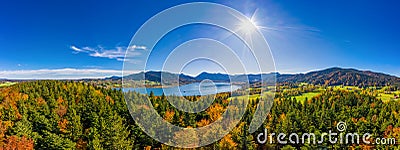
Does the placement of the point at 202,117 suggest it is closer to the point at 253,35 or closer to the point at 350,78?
the point at 253,35

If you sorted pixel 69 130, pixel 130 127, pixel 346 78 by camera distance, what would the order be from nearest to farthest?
pixel 69 130, pixel 130 127, pixel 346 78

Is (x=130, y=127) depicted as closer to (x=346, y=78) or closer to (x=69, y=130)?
(x=69, y=130)

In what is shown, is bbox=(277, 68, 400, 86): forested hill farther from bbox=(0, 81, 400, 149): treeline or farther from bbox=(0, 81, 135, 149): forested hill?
bbox=(0, 81, 135, 149): forested hill

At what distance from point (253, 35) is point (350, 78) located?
424ft

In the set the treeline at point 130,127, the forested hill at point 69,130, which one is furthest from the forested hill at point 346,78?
the forested hill at point 69,130

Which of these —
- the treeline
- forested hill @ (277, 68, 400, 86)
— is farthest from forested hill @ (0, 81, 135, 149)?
forested hill @ (277, 68, 400, 86)

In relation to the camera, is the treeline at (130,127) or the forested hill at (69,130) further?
the treeline at (130,127)

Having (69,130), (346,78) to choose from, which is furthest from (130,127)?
(346,78)

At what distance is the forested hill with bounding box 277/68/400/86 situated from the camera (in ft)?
346

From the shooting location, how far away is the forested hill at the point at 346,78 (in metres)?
106

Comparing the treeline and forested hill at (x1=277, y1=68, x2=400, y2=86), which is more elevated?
forested hill at (x1=277, y1=68, x2=400, y2=86)

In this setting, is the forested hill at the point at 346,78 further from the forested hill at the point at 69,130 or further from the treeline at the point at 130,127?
the forested hill at the point at 69,130

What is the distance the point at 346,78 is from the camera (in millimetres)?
118500

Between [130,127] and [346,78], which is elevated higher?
[346,78]
